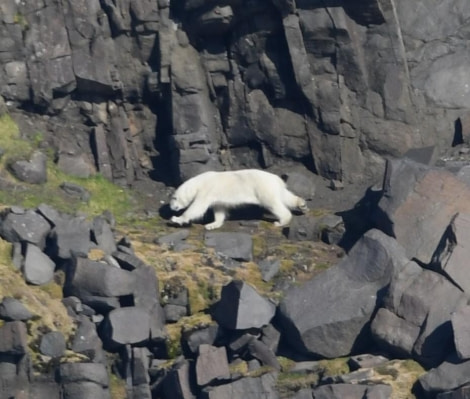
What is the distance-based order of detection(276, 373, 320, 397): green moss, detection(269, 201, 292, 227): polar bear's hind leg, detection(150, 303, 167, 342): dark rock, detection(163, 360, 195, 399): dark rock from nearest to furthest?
1. detection(163, 360, 195, 399): dark rock
2. detection(276, 373, 320, 397): green moss
3. detection(150, 303, 167, 342): dark rock
4. detection(269, 201, 292, 227): polar bear's hind leg

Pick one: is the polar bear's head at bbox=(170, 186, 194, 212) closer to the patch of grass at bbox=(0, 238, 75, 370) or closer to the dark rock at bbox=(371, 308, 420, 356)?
the patch of grass at bbox=(0, 238, 75, 370)

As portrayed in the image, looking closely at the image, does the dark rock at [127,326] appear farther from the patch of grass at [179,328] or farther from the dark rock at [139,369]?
the patch of grass at [179,328]

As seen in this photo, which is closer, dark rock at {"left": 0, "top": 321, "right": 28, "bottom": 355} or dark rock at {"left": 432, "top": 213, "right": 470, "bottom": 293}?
dark rock at {"left": 0, "top": 321, "right": 28, "bottom": 355}

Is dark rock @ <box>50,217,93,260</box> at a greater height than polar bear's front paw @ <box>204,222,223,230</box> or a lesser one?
greater

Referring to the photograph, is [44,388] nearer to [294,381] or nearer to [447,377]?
[294,381]

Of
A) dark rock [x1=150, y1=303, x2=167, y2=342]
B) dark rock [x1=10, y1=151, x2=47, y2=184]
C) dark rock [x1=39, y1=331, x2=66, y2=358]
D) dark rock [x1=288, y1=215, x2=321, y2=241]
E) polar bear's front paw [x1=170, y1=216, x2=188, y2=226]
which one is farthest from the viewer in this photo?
dark rock [x1=10, y1=151, x2=47, y2=184]

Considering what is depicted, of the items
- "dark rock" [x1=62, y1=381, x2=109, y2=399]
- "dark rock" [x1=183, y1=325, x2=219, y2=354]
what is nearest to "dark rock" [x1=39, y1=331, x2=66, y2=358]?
"dark rock" [x1=62, y1=381, x2=109, y2=399]

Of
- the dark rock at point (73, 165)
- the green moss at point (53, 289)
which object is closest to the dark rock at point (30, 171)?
the dark rock at point (73, 165)

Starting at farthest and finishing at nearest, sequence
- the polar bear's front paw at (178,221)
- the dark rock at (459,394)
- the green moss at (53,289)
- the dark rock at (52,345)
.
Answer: the polar bear's front paw at (178,221)
the green moss at (53,289)
the dark rock at (52,345)
the dark rock at (459,394)
